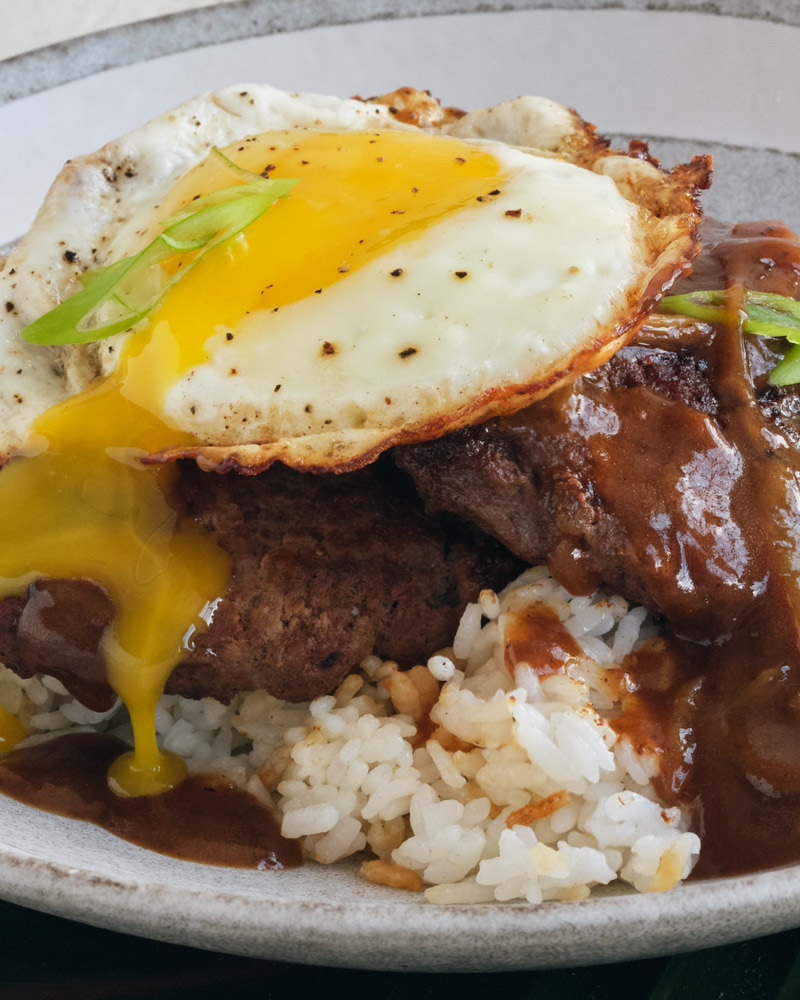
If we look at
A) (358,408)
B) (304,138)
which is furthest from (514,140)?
(358,408)

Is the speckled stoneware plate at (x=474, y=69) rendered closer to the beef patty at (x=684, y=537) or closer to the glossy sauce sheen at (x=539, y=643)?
the beef patty at (x=684, y=537)

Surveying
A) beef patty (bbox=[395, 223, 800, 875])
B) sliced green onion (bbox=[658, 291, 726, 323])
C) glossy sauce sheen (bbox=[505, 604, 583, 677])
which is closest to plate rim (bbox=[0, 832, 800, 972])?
beef patty (bbox=[395, 223, 800, 875])

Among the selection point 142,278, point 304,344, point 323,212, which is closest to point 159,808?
point 304,344

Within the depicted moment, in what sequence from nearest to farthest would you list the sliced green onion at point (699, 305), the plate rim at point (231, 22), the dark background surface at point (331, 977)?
the dark background surface at point (331, 977), the sliced green onion at point (699, 305), the plate rim at point (231, 22)

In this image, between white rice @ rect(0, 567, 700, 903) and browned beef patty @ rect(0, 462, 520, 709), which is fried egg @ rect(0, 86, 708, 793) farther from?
white rice @ rect(0, 567, 700, 903)

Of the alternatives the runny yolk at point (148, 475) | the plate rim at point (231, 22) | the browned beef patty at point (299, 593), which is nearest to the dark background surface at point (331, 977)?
the runny yolk at point (148, 475)

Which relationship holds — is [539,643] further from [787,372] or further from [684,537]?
A: [787,372]

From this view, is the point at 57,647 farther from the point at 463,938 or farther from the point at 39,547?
the point at 463,938
